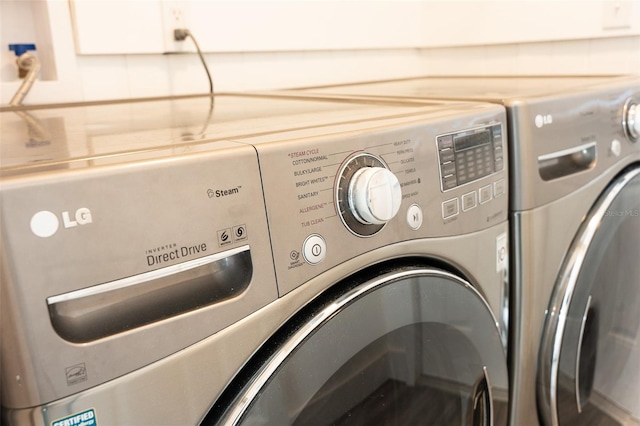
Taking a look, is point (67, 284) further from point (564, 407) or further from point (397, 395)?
point (564, 407)

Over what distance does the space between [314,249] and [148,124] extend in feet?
1.13

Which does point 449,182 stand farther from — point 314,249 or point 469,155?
point 314,249

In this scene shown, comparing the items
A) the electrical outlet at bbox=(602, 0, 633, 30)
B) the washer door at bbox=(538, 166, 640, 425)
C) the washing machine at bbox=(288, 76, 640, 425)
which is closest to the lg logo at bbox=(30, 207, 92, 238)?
the washing machine at bbox=(288, 76, 640, 425)

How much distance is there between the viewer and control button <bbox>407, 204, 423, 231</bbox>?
1.92 feet

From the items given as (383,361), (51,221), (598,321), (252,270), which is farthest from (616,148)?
(51,221)

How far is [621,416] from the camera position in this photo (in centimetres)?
107

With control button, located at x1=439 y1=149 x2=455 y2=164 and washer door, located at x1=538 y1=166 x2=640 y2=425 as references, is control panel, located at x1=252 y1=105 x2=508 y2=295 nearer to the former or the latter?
control button, located at x1=439 y1=149 x2=455 y2=164

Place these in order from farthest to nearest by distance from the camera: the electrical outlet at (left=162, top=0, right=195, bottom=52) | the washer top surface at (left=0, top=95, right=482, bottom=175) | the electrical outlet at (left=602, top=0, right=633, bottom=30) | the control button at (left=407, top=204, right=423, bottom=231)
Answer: the electrical outlet at (left=602, top=0, right=633, bottom=30) < the electrical outlet at (left=162, top=0, right=195, bottom=52) < the control button at (left=407, top=204, right=423, bottom=231) < the washer top surface at (left=0, top=95, right=482, bottom=175)

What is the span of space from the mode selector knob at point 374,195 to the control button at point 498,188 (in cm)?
25

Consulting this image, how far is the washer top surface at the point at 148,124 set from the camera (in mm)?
453

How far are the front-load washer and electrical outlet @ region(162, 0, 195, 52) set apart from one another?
53cm

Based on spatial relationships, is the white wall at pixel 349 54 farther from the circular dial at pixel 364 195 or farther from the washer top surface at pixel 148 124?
the circular dial at pixel 364 195

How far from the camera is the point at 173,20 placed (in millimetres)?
1184

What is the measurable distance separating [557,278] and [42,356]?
2.36 ft
